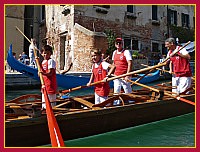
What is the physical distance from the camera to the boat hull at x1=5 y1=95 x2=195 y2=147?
8.55 ft

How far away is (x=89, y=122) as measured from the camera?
3133 millimetres

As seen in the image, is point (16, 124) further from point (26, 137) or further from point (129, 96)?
point (129, 96)

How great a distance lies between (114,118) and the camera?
3.39 meters

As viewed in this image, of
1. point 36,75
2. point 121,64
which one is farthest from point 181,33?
point 121,64

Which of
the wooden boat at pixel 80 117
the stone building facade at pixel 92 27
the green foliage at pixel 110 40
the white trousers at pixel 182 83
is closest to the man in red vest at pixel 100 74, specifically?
the wooden boat at pixel 80 117

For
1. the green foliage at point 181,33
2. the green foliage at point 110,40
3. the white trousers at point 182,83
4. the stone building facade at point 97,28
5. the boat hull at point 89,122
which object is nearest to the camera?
the boat hull at point 89,122

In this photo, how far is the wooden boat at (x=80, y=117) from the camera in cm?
263

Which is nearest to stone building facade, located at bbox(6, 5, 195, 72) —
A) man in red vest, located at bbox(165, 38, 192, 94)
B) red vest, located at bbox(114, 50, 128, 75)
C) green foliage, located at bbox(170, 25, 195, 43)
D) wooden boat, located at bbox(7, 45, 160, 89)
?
A: green foliage, located at bbox(170, 25, 195, 43)

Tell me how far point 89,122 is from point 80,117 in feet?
0.54

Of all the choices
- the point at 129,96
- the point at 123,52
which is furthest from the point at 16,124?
the point at 123,52

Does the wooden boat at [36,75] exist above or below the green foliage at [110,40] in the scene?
below

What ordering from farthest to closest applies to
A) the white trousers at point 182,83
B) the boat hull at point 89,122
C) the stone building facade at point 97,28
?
1. the stone building facade at point 97,28
2. the white trousers at point 182,83
3. the boat hull at point 89,122

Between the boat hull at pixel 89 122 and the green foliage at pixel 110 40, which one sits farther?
the green foliage at pixel 110 40

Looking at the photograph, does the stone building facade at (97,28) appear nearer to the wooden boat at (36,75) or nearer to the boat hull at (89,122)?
the wooden boat at (36,75)
